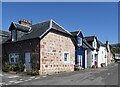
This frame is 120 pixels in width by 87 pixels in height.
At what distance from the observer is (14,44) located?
2366 cm

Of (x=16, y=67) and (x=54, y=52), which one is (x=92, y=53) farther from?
(x=16, y=67)

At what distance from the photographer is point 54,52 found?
22.2 m

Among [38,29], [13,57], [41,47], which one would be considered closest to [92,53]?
[38,29]

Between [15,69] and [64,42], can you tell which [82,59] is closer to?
[64,42]

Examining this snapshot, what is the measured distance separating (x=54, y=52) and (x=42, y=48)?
2086mm

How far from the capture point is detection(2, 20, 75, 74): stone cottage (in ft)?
67.8

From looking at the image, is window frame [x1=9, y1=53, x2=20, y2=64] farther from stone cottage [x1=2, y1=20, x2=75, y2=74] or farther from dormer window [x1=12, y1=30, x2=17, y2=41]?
dormer window [x1=12, y1=30, x2=17, y2=41]

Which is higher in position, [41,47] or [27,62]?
[41,47]

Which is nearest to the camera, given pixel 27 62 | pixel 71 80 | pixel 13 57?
pixel 71 80

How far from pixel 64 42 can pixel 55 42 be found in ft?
6.26

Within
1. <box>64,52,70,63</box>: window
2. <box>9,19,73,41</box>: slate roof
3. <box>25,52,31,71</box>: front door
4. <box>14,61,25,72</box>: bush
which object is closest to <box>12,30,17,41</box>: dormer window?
<box>9,19,73,41</box>: slate roof

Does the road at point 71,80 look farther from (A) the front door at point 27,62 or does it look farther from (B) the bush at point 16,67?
(B) the bush at point 16,67

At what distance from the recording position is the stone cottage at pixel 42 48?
20656 millimetres

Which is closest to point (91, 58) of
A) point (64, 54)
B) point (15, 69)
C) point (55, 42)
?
point (64, 54)
